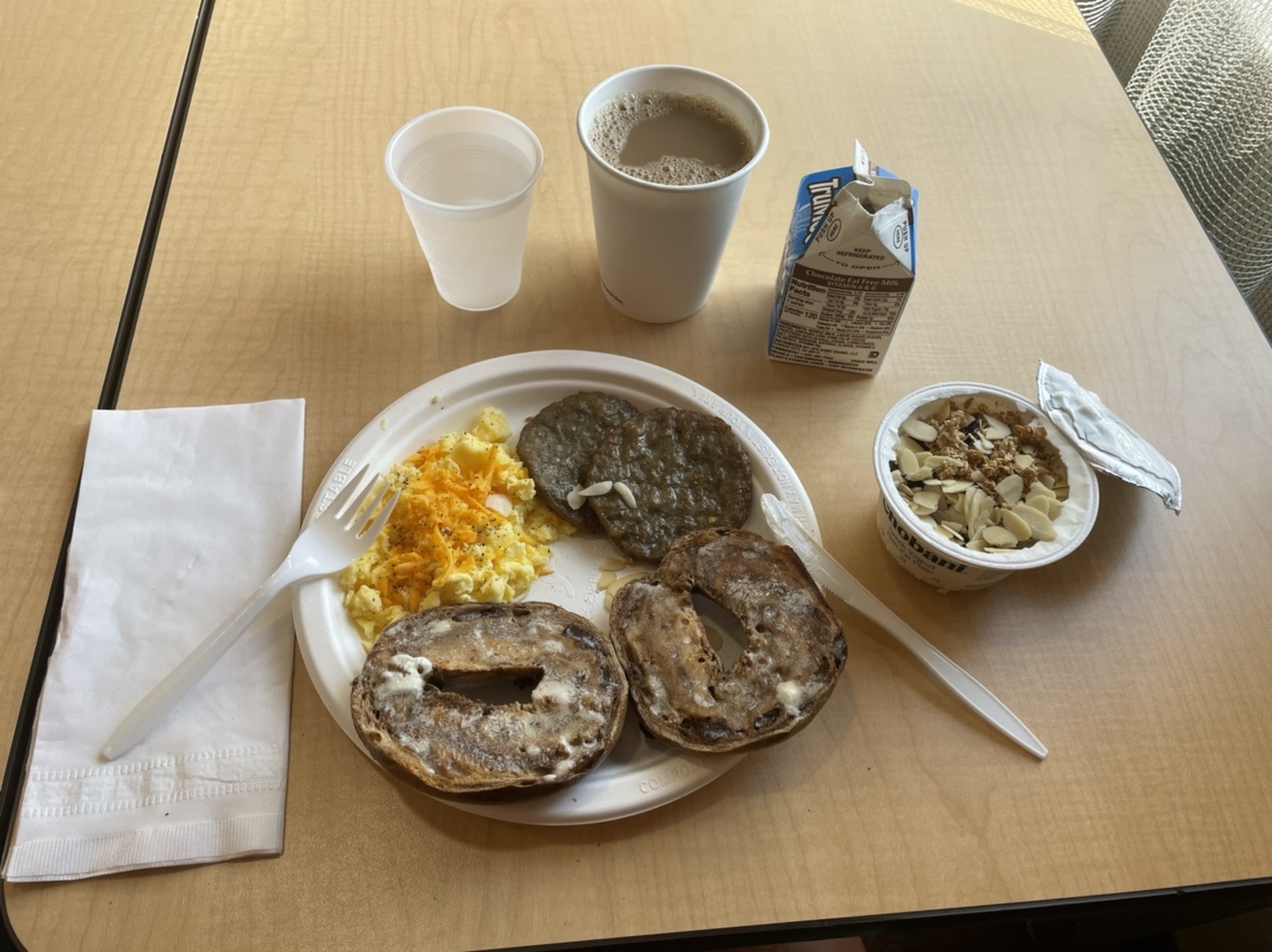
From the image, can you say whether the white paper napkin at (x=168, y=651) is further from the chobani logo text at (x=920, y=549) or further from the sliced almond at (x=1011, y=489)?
the sliced almond at (x=1011, y=489)

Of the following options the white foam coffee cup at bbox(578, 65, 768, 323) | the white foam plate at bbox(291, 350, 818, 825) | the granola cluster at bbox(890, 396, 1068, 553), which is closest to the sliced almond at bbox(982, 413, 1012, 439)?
the granola cluster at bbox(890, 396, 1068, 553)

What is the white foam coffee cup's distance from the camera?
3.46ft

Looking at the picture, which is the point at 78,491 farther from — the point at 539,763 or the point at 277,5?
the point at 277,5

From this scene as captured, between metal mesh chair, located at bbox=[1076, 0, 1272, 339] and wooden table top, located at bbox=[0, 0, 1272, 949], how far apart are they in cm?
45

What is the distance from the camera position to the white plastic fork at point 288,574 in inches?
35.4

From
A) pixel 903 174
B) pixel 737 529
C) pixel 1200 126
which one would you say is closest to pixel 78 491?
pixel 737 529

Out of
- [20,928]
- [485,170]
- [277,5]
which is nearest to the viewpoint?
[20,928]

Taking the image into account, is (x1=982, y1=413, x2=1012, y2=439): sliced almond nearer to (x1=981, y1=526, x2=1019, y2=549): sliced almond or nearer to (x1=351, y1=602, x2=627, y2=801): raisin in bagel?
(x1=981, y1=526, x2=1019, y2=549): sliced almond

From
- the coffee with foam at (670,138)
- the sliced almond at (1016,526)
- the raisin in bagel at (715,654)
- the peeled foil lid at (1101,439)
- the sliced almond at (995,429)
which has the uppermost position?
the coffee with foam at (670,138)

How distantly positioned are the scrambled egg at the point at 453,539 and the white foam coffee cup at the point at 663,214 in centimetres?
33

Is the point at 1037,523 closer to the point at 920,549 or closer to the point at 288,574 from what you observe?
the point at 920,549

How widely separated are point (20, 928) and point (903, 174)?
1.61 metres

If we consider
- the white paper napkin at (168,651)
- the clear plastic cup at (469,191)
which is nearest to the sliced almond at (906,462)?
the clear plastic cup at (469,191)

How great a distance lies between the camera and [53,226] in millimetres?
1294
